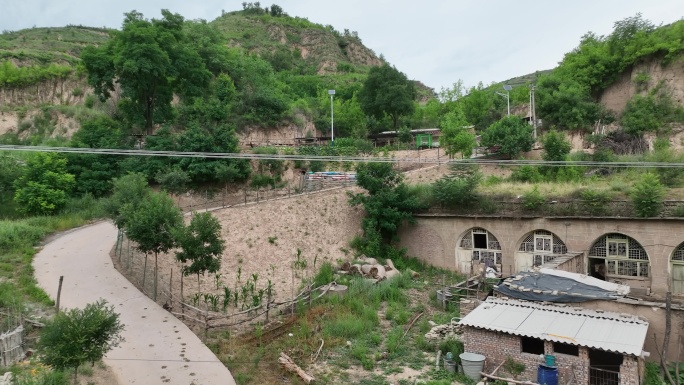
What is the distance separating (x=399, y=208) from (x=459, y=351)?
12.0 metres

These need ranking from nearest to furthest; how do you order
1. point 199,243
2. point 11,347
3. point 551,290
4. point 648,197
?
point 11,347, point 551,290, point 199,243, point 648,197

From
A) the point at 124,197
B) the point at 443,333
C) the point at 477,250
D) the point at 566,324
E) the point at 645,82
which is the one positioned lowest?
the point at 443,333

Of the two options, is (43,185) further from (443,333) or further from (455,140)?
(455,140)

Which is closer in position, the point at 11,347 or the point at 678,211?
the point at 11,347

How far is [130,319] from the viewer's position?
43.6 ft

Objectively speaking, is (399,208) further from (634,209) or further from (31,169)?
(31,169)

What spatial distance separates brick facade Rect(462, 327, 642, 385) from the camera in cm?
1049

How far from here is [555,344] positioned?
1138 cm

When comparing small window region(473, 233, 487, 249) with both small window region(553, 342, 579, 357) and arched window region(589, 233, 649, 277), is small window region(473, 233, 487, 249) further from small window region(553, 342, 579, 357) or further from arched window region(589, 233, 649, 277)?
small window region(553, 342, 579, 357)

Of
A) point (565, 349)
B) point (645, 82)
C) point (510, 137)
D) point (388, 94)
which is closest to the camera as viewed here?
point (565, 349)

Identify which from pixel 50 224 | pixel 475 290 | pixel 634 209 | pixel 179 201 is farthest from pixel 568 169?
pixel 50 224

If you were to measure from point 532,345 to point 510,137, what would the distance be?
21566 mm

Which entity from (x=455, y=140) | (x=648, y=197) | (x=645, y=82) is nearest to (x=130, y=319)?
(x=648, y=197)

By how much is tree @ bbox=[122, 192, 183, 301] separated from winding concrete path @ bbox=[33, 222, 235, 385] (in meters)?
1.48
